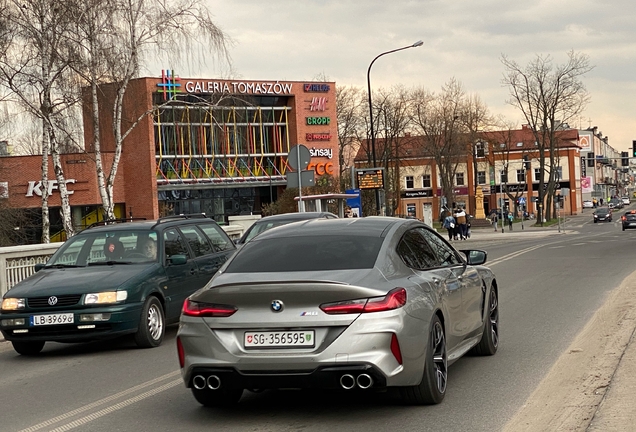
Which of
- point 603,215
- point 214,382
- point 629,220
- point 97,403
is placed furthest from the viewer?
point 603,215

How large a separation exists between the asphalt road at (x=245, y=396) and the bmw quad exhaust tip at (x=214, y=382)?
0.99 ft

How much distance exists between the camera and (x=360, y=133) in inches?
3297

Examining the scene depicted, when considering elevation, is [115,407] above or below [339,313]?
below

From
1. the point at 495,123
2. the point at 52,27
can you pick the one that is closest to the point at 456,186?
the point at 495,123

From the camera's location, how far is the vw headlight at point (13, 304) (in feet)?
36.8

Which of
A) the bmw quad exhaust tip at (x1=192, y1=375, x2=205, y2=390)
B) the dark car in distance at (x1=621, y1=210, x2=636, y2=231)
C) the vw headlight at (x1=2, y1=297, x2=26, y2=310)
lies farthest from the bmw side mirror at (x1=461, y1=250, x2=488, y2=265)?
the dark car in distance at (x1=621, y1=210, x2=636, y2=231)

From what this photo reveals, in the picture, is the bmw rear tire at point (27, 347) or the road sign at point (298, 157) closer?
the bmw rear tire at point (27, 347)

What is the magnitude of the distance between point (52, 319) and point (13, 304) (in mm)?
566

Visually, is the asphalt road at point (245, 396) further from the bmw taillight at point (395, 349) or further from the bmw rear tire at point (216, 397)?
the bmw taillight at point (395, 349)

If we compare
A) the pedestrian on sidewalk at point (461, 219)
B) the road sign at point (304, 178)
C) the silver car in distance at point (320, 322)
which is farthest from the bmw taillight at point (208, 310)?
the pedestrian on sidewalk at point (461, 219)

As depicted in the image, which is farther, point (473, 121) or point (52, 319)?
point (473, 121)

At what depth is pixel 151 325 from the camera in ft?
38.5

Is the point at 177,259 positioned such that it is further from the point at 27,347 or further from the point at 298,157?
the point at 298,157

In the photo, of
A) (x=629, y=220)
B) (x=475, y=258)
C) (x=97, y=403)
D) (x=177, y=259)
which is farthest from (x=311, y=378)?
(x=629, y=220)
